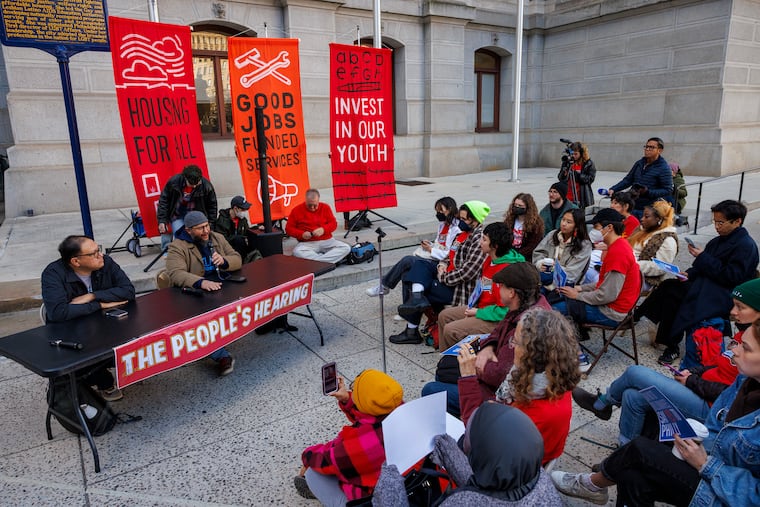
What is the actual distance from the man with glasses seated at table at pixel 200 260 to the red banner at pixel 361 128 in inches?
148

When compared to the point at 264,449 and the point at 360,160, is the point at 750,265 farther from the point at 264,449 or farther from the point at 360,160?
the point at 360,160

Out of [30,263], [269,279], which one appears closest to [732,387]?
[269,279]

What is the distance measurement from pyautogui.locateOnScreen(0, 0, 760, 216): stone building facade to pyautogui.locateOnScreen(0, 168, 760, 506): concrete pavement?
4.87 m

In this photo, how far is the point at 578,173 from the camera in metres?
8.13

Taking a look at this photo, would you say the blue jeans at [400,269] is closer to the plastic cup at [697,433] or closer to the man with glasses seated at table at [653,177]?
the plastic cup at [697,433]

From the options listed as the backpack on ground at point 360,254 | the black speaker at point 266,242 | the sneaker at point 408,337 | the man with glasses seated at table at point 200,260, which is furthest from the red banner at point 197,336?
the backpack on ground at point 360,254

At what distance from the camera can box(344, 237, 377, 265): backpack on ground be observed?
24.2ft

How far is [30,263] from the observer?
6922 millimetres

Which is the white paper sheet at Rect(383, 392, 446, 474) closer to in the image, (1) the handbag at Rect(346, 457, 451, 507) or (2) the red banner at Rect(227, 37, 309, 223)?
(1) the handbag at Rect(346, 457, 451, 507)

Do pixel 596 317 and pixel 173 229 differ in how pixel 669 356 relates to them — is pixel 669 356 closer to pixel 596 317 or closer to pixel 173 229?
pixel 596 317

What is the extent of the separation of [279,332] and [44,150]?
25.5ft

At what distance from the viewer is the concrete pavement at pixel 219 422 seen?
3102mm

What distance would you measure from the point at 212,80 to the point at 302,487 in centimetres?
1171

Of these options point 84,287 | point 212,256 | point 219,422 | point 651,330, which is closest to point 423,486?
point 219,422
